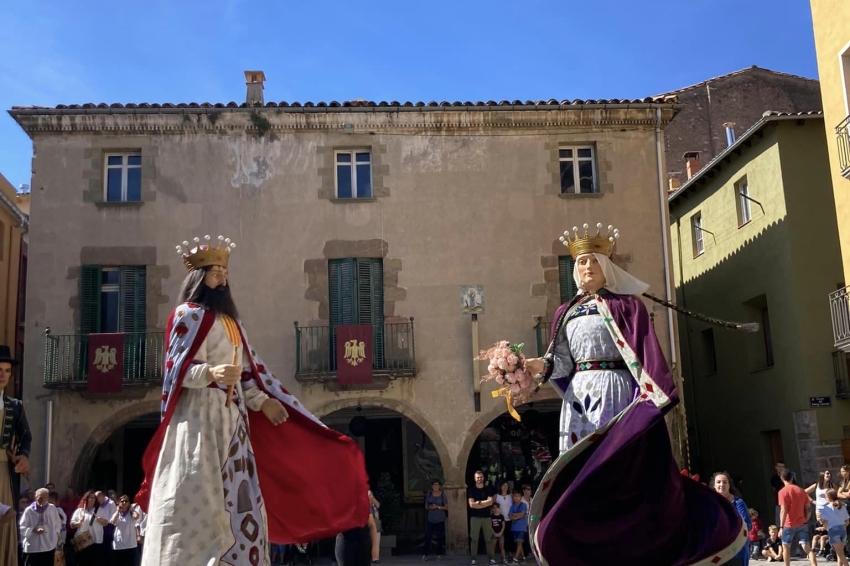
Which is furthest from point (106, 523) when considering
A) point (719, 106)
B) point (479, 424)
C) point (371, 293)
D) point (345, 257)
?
point (719, 106)

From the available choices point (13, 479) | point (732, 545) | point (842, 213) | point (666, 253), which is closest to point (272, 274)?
point (666, 253)

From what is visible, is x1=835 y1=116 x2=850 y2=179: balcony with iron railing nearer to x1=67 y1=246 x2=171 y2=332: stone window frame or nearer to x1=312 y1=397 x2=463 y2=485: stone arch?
x1=312 y1=397 x2=463 y2=485: stone arch

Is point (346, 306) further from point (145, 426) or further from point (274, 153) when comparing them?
point (145, 426)

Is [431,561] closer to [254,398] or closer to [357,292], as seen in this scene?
[357,292]

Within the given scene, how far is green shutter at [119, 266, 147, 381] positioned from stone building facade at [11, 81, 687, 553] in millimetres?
41

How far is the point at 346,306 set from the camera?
20.2 m

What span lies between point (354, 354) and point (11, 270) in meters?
11.1

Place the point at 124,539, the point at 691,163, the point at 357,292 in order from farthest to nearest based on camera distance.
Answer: the point at 691,163, the point at 357,292, the point at 124,539

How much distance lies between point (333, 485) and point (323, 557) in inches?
554

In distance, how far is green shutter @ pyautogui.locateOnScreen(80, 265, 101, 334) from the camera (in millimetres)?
20031

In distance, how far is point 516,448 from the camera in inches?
890

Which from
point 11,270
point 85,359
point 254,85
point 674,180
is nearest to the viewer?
point 85,359

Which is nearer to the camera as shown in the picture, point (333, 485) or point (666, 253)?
point (333, 485)

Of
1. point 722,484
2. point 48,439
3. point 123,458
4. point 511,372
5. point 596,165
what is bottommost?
point 722,484
